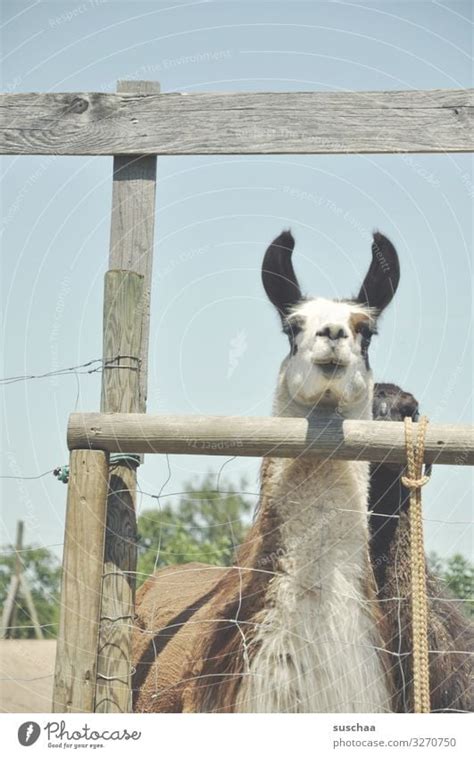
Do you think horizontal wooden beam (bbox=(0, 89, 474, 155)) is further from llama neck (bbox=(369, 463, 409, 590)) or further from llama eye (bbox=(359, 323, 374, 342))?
llama neck (bbox=(369, 463, 409, 590))

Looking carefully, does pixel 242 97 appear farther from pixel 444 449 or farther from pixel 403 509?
pixel 403 509

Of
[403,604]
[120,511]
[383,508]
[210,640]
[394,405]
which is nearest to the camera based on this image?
[120,511]

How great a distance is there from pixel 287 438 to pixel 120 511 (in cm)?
74

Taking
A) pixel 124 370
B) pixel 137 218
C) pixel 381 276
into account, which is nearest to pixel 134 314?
pixel 124 370

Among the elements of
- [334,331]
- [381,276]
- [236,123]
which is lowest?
[334,331]

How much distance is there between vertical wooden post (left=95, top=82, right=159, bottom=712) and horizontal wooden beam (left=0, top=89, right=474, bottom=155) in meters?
0.10

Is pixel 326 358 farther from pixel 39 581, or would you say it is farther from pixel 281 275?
pixel 39 581

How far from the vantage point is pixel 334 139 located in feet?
12.9

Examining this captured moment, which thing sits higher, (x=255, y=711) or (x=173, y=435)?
(x=173, y=435)

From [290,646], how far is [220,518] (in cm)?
1077

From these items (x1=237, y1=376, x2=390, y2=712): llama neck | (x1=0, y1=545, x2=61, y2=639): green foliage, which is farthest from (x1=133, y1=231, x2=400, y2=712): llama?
(x1=0, y1=545, x2=61, y2=639): green foliage

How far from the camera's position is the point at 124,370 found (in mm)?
3836

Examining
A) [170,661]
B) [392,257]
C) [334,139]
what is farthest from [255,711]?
[334,139]

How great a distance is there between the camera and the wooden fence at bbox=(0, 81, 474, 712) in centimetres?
357
